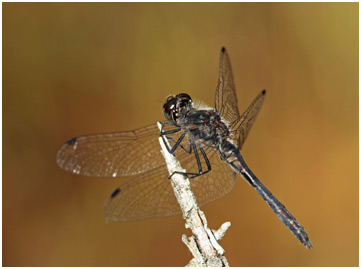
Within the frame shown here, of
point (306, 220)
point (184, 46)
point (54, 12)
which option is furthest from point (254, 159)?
point (54, 12)

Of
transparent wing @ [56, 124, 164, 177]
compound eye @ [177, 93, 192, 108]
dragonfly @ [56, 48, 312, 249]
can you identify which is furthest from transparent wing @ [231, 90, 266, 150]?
transparent wing @ [56, 124, 164, 177]

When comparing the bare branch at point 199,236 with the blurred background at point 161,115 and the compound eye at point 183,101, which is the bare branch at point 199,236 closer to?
the compound eye at point 183,101

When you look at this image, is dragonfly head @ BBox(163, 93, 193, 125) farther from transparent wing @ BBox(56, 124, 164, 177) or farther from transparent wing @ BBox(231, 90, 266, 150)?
transparent wing @ BBox(231, 90, 266, 150)

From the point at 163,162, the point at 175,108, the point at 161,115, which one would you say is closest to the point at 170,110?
the point at 175,108

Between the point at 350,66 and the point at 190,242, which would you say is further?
the point at 350,66

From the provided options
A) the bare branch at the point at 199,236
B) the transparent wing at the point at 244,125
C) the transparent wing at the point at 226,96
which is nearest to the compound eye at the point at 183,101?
the transparent wing at the point at 226,96

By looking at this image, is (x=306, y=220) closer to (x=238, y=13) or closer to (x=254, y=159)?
(x=254, y=159)

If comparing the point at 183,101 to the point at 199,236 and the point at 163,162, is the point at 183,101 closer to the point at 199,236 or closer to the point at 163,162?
the point at 163,162

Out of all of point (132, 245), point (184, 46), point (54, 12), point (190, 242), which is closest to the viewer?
point (190, 242)

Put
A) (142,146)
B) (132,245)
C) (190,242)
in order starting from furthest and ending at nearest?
1. (132,245)
2. (142,146)
3. (190,242)
